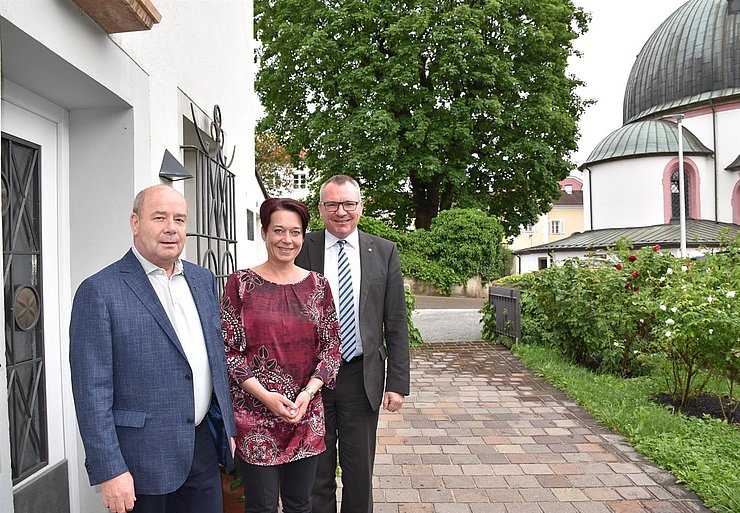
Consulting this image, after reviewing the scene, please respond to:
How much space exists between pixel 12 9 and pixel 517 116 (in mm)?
22720

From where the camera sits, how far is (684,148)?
32375 millimetres

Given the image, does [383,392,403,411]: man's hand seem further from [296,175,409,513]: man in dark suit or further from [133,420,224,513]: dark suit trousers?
[133,420,224,513]: dark suit trousers

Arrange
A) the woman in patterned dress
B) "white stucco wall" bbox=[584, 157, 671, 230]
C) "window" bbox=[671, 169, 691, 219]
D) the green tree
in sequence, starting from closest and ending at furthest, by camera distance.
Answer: the woman in patterned dress < "white stucco wall" bbox=[584, 157, 671, 230] < "window" bbox=[671, 169, 691, 219] < the green tree

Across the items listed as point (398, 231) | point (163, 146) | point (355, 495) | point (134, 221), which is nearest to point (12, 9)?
point (134, 221)

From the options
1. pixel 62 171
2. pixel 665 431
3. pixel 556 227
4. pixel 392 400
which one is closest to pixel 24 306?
pixel 62 171

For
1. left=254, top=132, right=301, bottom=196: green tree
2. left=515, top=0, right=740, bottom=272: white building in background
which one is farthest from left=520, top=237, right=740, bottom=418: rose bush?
left=254, top=132, right=301, bottom=196: green tree

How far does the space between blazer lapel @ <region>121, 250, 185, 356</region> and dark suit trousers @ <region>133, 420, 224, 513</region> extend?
0.42m

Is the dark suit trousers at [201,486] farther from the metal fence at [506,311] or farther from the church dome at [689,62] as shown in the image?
the church dome at [689,62]

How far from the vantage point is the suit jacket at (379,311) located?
3.22m

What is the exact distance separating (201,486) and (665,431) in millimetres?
4393

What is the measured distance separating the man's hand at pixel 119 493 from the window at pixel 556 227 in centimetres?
6140

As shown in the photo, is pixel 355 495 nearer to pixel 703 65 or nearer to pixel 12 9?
pixel 12 9

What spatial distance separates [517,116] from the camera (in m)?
23.5

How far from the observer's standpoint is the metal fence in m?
10.6
